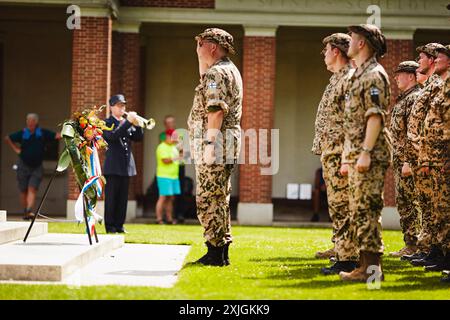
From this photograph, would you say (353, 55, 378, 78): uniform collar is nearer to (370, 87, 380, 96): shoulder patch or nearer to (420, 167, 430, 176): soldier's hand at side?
(370, 87, 380, 96): shoulder patch

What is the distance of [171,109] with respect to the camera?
1808 centimetres

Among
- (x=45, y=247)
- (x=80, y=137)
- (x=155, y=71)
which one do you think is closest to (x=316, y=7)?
(x=155, y=71)

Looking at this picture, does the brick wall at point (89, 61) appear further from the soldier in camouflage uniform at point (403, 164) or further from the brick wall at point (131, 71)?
the soldier in camouflage uniform at point (403, 164)

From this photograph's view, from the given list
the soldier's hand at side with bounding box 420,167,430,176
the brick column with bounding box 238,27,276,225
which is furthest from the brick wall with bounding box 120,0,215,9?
the soldier's hand at side with bounding box 420,167,430,176

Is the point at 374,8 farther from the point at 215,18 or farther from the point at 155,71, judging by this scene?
the point at 155,71

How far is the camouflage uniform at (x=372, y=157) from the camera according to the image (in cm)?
613

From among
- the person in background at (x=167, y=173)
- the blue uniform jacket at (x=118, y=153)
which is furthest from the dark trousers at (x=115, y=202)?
the person in background at (x=167, y=173)

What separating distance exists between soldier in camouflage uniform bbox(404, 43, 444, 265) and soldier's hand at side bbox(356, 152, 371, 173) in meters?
1.88

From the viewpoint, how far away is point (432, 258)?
25.7 feet

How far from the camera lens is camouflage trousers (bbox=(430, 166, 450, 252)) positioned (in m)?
7.39

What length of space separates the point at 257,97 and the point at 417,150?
297 inches

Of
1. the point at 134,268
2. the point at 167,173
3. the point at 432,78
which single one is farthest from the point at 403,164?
the point at 167,173

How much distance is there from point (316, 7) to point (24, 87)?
7080mm

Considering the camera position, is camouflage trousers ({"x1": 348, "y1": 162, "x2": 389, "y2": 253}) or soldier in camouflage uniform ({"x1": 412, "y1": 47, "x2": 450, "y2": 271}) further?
soldier in camouflage uniform ({"x1": 412, "y1": 47, "x2": 450, "y2": 271})
